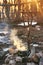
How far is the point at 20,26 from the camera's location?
944cm

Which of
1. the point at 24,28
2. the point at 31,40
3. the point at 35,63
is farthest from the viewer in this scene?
the point at 24,28

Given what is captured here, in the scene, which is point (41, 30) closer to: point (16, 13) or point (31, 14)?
point (31, 14)

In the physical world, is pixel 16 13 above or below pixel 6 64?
above

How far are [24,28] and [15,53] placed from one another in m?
2.32

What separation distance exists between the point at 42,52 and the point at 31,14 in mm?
2219

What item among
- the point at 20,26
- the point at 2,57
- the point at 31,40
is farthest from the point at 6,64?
the point at 20,26

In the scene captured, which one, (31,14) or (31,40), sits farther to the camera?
(31,14)

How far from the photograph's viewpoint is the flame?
7542 millimetres

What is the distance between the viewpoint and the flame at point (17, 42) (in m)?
7.54

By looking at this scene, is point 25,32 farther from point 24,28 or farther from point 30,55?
point 30,55

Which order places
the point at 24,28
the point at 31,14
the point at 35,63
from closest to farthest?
the point at 35,63 → the point at 31,14 → the point at 24,28

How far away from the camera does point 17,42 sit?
818 cm

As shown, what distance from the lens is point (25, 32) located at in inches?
348

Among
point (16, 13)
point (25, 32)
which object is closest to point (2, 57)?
point (25, 32)
